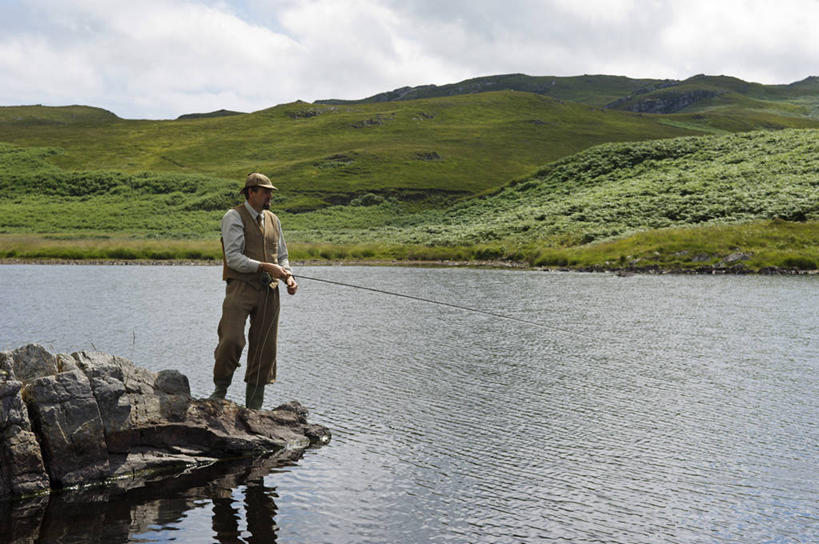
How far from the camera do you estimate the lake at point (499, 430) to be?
25.2 ft

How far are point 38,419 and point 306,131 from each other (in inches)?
6585

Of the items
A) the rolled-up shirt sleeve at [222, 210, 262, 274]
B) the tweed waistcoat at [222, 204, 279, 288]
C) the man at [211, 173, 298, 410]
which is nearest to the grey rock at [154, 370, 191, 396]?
the man at [211, 173, 298, 410]

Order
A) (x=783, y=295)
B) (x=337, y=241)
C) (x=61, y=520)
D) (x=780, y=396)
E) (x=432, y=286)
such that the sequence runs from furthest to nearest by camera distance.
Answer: (x=337, y=241) < (x=432, y=286) < (x=783, y=295) < (x=780, y=396) < (x=61, y=520)

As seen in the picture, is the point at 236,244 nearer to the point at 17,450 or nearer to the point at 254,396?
the point at 254,396

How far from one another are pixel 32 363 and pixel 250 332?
2773 millimetres

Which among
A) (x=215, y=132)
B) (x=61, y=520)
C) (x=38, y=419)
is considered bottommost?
(x=61, y=520)

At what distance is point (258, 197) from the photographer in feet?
34.7

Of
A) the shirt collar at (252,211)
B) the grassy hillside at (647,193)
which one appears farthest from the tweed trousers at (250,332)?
the grassy hillside at (647,193)

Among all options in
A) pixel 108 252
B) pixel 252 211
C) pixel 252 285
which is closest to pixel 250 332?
pixel 252 285

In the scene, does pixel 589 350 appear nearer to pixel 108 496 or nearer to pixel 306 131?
pixel 108 496

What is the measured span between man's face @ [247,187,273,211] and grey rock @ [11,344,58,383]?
126 inches

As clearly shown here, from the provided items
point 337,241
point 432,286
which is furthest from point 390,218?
point 432,286

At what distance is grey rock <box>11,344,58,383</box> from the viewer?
9172mm

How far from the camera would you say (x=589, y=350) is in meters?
19.1
